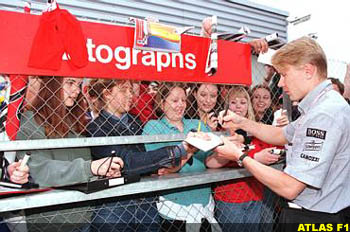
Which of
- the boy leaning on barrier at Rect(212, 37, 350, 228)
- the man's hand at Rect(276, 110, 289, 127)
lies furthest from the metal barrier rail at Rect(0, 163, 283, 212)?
the man's hand at Rect(276, 110, 289, 127)

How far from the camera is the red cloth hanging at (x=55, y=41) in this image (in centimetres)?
148

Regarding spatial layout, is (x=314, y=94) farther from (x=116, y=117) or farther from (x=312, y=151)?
(x=116, y=117)

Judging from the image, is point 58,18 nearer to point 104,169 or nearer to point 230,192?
point 104,169

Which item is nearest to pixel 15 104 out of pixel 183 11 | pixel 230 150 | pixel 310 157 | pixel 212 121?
pixel 230 150

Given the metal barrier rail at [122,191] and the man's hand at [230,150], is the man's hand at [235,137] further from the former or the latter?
the man's hand at [230,150]

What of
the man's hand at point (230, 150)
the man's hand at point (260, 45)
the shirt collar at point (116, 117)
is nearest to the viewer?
the man's hand at point (230, 150)

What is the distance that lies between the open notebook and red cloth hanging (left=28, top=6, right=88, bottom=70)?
2.70 ft

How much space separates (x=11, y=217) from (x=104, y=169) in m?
0.68

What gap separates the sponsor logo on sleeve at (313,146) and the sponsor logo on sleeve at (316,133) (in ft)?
0.11

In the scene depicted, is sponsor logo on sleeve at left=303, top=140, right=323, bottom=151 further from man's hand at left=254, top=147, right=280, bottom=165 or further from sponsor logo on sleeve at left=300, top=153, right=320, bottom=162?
man's hand at left=254, top=147, right=280, bottom=165

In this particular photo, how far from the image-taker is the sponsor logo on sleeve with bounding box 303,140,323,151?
1.45 m

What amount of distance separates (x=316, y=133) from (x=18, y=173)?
154cm

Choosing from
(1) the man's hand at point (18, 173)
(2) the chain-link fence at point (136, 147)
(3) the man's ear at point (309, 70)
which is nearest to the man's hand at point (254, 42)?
(2) the chain-link fence at point (136, 147)

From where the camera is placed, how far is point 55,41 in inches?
59.7
